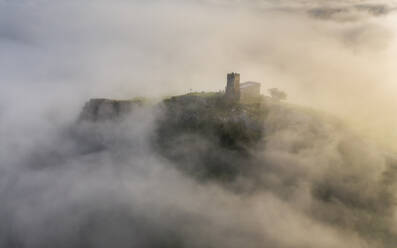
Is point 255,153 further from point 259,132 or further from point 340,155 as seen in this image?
point 340,155

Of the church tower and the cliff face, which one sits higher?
the church tower

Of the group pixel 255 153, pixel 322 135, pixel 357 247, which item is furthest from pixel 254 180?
pixel 357 247

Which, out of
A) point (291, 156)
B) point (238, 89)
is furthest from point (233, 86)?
point (291, 156)

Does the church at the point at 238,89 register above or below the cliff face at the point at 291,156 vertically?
above

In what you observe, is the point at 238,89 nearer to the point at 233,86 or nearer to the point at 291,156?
the point at 233,86

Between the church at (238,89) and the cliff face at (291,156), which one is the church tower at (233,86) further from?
the cliff face at (291,156)

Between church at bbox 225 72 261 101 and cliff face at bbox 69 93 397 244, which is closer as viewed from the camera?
cliff face at bbox 69 93 397 244

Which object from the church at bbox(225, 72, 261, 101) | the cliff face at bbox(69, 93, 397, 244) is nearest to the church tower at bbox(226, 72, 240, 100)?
the church at bbox(225, 72, 261, 101)

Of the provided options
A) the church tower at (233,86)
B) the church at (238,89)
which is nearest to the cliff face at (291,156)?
the church tower at (233,86)

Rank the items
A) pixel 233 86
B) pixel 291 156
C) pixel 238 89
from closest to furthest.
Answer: pixel 233 86
pixel 238 89
pixel 291 156

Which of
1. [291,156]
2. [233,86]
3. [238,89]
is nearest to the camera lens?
[233,86]

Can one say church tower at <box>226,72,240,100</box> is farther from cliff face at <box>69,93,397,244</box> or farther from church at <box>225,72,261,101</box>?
cliff face at <box>69,93,397,244</box>
